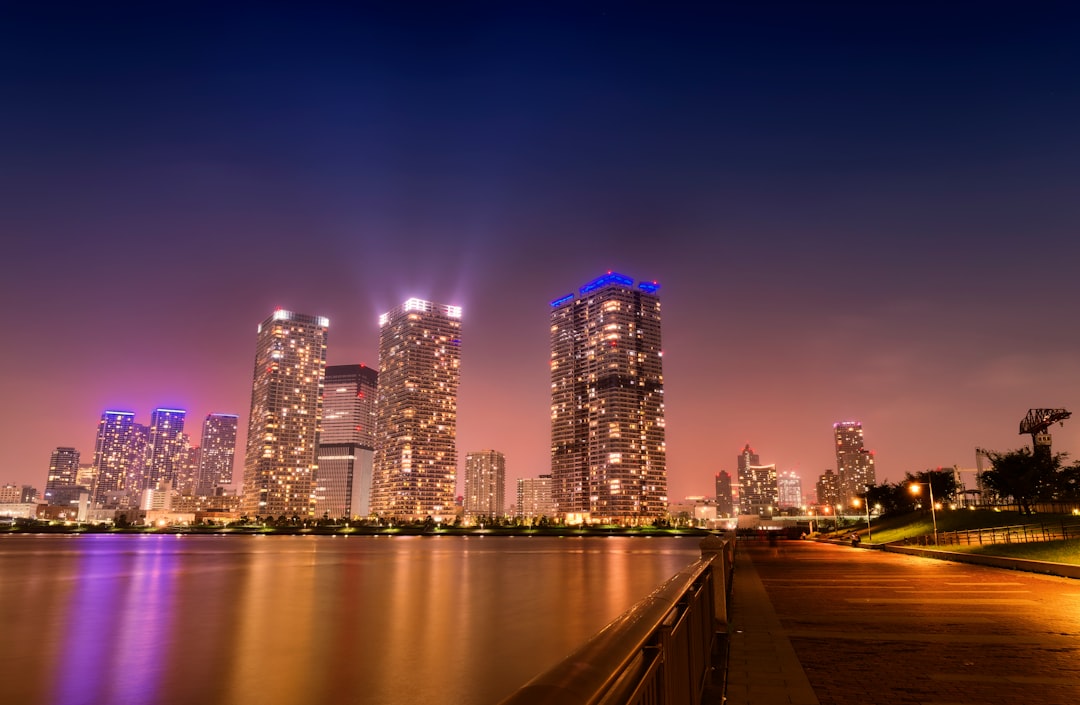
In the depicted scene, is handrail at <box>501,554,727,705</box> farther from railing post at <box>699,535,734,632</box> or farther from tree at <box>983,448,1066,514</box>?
tree at <box>983,448,1066,514</box>

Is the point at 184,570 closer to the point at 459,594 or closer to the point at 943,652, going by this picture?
the point at 459,594

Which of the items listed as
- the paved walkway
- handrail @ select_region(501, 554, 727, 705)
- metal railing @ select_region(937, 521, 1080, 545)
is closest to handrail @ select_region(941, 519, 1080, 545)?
metal railing @ select_region(937, 521, 1080, 545)

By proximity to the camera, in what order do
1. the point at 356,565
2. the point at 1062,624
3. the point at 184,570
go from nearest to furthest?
the point at 1062,624 → the point at 184,570 → the point at 356,565

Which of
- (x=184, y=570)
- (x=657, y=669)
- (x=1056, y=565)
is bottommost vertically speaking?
(x=184, y=570)

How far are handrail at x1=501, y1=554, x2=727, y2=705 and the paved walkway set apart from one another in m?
5.67

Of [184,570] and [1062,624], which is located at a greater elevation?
[1062,624]

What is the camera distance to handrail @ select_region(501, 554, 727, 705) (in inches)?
86.4

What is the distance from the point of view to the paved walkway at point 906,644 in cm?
908

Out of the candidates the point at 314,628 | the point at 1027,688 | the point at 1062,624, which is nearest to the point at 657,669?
the point at 1027,688

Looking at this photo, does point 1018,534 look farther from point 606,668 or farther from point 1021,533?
point 606,668

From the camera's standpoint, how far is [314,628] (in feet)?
102

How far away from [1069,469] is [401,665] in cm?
8054

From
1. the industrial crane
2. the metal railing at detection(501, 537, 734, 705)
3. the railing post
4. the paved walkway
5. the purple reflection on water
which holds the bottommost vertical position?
the purple reflection on water

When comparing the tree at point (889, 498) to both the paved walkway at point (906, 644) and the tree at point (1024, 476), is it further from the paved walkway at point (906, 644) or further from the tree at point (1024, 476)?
the paved walkway at point (906, 644)
